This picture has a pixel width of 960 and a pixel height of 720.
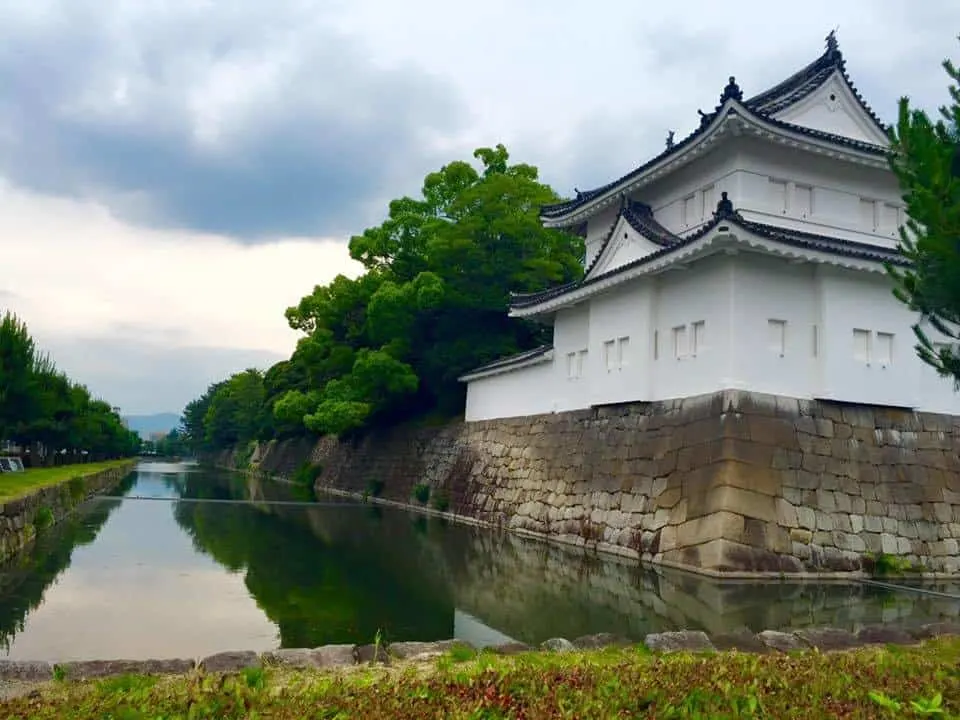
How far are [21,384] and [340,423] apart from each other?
1015 cm

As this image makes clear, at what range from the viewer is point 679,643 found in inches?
255

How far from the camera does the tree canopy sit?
86.3 feet

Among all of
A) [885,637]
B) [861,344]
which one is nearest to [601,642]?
[885,637]

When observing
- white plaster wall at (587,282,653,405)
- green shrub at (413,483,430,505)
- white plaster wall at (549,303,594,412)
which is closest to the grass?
white plaster wall at (587,282,653,405)

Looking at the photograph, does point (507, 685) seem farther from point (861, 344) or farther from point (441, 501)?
point (441, 501)

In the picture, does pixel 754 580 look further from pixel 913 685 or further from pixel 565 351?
pixel 565 351

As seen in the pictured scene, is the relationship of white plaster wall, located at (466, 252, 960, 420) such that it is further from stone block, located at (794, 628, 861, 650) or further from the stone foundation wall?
the stone foundation wall

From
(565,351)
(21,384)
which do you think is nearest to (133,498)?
(21,384)

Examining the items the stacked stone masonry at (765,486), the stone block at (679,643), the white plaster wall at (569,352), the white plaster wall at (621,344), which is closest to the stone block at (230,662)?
the stone block at (679,643)

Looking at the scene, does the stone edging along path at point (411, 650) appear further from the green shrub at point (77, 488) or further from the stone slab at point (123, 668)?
the green shrub at point (77, 488)

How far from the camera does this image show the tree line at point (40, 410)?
78.8 ft

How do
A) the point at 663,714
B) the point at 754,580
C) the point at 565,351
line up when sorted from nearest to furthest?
the point at 663,714, the point at 754,580, the point at 565,351

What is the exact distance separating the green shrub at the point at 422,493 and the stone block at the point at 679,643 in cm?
1883

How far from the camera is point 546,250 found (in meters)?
26.7
